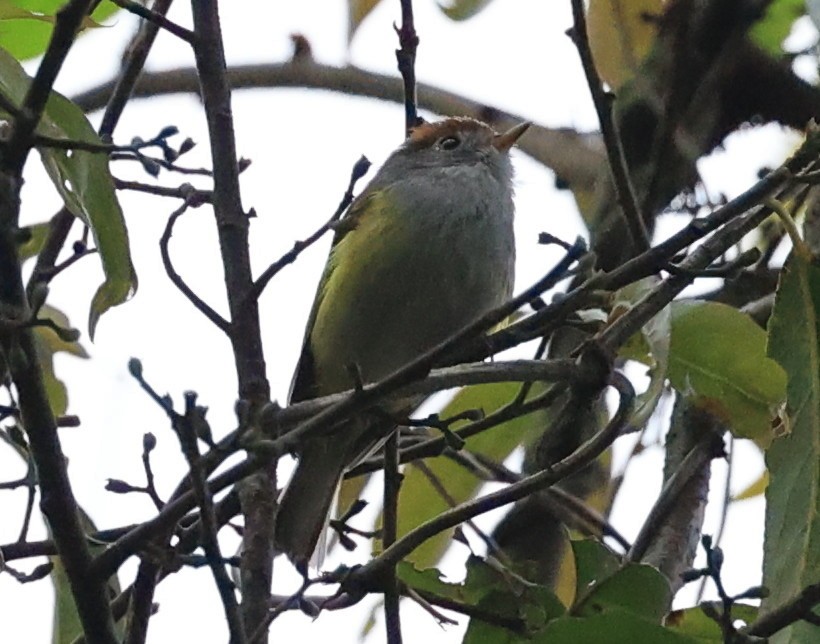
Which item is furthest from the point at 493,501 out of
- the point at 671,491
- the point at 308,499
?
the point at 308,499

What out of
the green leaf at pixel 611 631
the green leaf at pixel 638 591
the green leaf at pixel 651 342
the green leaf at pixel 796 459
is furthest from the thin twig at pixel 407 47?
the green leaf at pixel 611 631

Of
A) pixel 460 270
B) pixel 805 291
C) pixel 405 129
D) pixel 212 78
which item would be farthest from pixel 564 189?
pixel 212 78

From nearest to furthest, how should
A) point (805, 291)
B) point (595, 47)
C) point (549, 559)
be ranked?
point (805, 291) < point (549, 559) < point (595, 47)

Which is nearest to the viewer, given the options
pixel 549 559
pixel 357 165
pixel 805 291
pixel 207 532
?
pixel 207 532

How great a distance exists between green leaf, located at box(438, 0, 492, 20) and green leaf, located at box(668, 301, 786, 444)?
3.37 ft

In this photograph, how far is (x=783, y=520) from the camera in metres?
2.26

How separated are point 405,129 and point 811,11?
1.19 meters

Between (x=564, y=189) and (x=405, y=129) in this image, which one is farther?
(x=564, y=189)

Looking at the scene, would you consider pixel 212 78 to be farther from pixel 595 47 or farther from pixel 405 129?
pixel 595 47

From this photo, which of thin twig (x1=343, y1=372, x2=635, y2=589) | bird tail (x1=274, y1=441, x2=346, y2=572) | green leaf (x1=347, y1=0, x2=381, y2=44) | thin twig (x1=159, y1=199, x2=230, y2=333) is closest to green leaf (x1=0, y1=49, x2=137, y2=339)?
thin twig (x1=159, y1=199, x2=230, y2=333)

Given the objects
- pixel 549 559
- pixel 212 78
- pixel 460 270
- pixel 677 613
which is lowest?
pixel 677 613

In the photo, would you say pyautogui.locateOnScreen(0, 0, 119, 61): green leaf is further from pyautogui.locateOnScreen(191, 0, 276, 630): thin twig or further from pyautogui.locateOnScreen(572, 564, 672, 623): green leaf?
pyautogui.locateOnScreen(572, 564, 672, 623): green leaf

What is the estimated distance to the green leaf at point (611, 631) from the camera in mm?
1959

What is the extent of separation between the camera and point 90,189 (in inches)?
83.1
